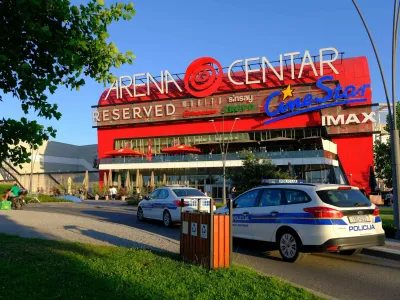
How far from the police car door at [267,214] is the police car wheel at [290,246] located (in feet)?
0.98

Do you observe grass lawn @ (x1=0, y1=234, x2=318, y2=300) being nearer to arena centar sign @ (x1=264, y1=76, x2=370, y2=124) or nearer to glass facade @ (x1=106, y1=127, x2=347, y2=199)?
glass facade @ (x1=106, y1=127, x2=347, y2=199)

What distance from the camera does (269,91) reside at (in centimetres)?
4681

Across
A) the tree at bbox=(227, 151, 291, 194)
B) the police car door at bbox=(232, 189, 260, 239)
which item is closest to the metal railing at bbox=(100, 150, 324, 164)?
the tree at bbox=(227, 151, 291, 194)

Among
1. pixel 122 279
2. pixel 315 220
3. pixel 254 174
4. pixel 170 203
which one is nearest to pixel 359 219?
pixel 315 220

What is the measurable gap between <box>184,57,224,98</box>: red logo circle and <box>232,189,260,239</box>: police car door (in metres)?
39.1

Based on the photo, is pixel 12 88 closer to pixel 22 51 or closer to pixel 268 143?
pixel 22 51

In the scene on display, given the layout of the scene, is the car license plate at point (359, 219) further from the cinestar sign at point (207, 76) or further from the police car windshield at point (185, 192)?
the cinestar sign at point (207, 76)

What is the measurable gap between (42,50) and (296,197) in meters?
5.92

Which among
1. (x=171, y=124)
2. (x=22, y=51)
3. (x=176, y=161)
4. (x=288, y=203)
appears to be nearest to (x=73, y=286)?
(x=22, y=51)

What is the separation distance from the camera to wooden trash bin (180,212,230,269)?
22.5 feet

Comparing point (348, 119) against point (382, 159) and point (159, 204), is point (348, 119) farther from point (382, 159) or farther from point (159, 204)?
point (159, 204)

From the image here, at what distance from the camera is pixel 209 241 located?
→ 6.84 meters

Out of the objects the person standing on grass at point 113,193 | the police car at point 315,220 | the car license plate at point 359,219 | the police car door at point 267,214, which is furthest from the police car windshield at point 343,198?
the person standing on grass at point 113,193

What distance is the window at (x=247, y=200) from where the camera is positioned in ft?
32.8
